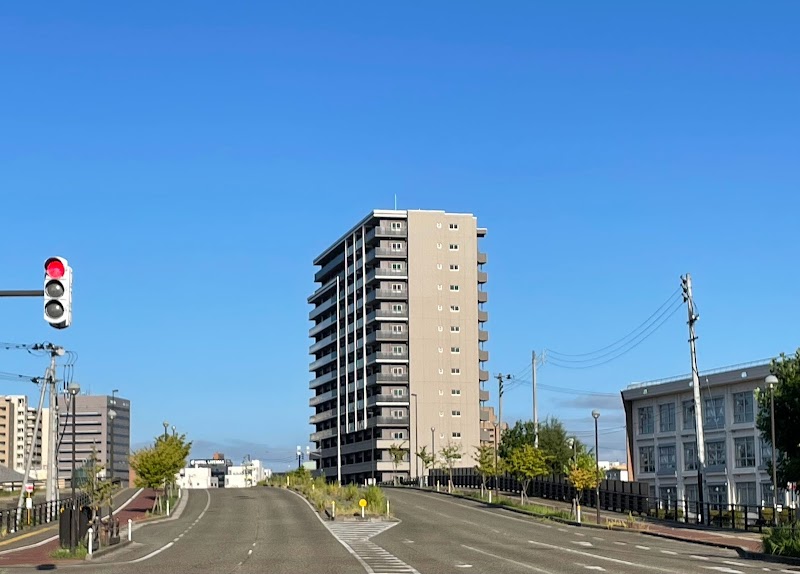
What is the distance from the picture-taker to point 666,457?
115m

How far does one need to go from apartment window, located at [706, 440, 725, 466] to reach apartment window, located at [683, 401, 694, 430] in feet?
8.47

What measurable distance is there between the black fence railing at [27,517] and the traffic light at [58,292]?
106 feet

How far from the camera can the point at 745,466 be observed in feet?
334

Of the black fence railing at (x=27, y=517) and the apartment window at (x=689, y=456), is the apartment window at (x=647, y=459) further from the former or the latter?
the black fence railing at (x=27, y=517)

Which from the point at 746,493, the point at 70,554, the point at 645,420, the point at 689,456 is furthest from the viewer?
the point at 645,420

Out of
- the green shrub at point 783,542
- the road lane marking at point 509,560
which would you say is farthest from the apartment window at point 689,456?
the green shrub at point 783,542

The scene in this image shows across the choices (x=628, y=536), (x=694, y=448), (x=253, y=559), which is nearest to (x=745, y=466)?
(x=694, y=448)

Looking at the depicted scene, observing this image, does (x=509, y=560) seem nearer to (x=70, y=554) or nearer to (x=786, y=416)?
(x=70, y=554)

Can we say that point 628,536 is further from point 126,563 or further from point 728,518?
point 126,563

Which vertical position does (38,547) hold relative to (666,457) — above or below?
below

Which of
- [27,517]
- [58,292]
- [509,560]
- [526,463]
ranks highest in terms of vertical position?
[58,292]

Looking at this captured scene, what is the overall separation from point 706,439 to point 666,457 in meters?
6.95

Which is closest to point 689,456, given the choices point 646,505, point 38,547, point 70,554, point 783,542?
point 646,505

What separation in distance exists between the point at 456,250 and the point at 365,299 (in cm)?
1583
